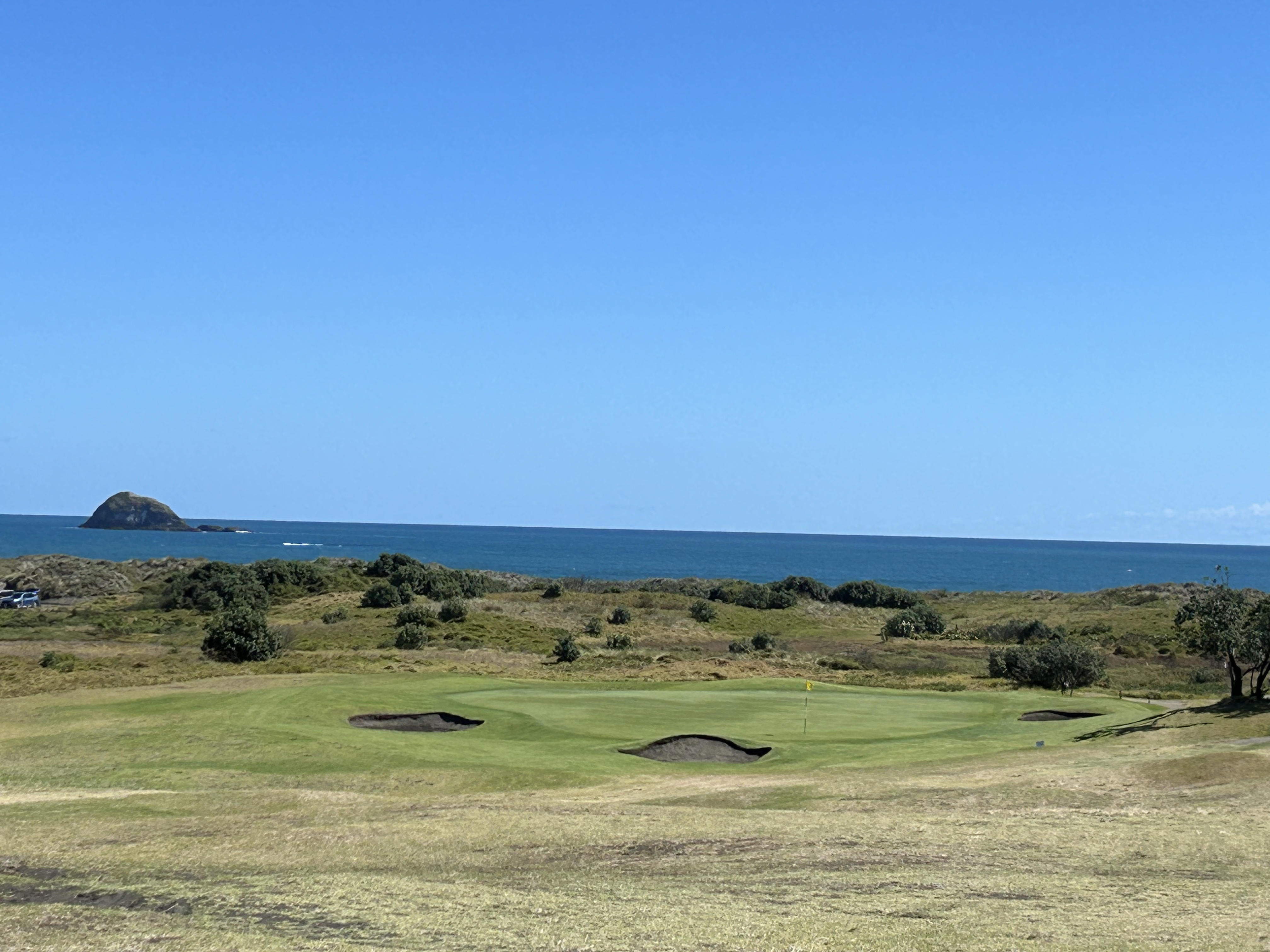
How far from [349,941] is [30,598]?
89.0m

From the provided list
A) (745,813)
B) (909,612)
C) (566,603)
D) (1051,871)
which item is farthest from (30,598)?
(1051,871)

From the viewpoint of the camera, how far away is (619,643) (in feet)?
203

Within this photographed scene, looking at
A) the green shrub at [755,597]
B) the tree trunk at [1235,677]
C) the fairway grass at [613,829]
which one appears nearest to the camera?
the fairway grass at [613,829]

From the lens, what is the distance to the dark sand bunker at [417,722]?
99.7 ft

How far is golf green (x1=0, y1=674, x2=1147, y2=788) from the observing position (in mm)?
24359

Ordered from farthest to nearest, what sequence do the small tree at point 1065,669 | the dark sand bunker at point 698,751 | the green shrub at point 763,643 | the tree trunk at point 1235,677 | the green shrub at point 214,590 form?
the green shrub at point 214,590
the green shrub at point 763,643
the small tree at point 1065,669
the tree trunk at point 1235,677
the dark sand bunker at point 698,751

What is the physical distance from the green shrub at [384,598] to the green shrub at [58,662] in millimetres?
28966

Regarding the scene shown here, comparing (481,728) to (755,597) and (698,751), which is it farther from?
(755,597)

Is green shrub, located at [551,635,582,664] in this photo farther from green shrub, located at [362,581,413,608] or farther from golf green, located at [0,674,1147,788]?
green shrub, located at [362,581,413,608]

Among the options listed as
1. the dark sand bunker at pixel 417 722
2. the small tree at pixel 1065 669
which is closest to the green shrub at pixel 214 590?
the dark sand bunker at pixel 417 722

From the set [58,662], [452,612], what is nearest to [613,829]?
[58,662]

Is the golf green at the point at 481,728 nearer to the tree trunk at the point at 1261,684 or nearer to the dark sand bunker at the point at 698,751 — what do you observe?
the dark sand bunker at the point at 698,751

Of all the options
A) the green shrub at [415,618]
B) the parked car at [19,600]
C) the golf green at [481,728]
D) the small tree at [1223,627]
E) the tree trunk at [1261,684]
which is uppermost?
the small tree at [1223,627]

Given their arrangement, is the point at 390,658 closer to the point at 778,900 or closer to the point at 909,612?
the point at 778,900
